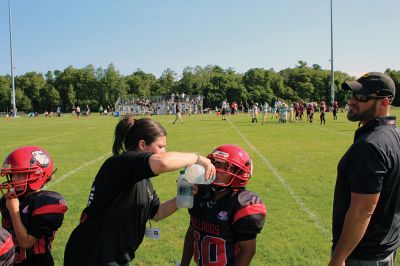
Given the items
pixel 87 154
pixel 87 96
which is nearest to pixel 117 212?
pixel 87 154

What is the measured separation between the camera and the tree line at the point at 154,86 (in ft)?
334

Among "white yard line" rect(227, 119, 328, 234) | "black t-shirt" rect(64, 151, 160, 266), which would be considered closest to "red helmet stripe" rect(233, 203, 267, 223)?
"black t-shirt" rect(64, 151, 160, 266)

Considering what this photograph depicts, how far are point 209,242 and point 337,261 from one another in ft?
2.96

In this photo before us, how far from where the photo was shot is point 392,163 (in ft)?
8.48

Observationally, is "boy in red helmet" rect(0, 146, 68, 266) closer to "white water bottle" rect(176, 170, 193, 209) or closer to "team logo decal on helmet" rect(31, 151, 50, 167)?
"team logo decal on helmet" rect(31, 151, 50, 167)

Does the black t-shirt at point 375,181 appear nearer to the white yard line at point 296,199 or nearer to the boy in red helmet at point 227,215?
the boy in red helmet at point 227,215

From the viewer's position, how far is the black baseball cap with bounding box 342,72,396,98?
2760 millimetres

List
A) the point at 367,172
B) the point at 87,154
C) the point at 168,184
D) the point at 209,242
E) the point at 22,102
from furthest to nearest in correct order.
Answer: the point at 22,102 < the point at 87,154 < the point at 168,184 < the point at 209,242 < the point at 367,172

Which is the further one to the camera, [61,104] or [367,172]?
[61,104]

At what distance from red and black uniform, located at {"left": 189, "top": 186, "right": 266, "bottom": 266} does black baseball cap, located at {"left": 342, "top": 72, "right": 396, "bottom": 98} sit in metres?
1.09

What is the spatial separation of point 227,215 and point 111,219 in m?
0.83

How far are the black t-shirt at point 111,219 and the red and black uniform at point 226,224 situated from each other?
511 millimetres

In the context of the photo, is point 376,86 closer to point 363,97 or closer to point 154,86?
point 363,97

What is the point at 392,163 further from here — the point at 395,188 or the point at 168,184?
the point at 168,184
